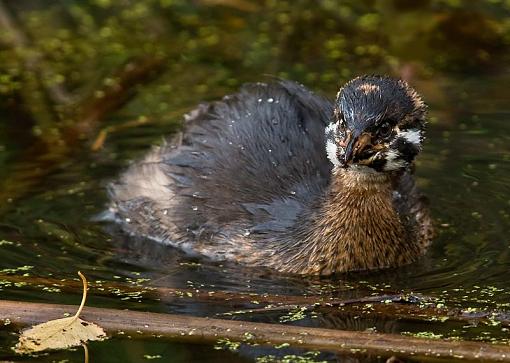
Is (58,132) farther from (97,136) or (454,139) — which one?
(454,139)

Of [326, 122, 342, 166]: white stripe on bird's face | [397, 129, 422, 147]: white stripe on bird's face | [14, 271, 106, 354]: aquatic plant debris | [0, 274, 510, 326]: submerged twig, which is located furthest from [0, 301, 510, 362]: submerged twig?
[397, 129, 422, 147]: white stripe on bird's face

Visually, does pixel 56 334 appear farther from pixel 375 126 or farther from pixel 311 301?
pixel 375 126

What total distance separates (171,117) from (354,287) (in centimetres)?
334

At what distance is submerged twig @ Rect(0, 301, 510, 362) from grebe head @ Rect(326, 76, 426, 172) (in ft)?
5.12

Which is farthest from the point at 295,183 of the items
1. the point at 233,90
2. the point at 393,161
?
the point at 233,90

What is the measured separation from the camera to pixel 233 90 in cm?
1091

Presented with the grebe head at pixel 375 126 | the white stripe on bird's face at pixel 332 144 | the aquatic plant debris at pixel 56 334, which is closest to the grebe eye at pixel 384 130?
the grebe head at pixel 375 126

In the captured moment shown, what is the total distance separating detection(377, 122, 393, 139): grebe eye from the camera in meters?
7.52

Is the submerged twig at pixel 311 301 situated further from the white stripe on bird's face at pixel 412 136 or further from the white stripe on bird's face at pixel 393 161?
the white stripe on bird's face at pixel 412 136

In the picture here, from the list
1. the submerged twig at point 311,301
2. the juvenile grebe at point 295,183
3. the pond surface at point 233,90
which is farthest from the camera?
the juvenile grebe at point 295,183

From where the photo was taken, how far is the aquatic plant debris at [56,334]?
621cm

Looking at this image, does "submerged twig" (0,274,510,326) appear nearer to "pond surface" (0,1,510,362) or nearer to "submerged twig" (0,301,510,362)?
"pond surface" (0,1,510,362)

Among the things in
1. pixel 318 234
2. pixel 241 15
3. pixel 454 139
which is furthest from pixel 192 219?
pixel 241 15

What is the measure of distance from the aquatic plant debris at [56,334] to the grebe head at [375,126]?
198 cm
